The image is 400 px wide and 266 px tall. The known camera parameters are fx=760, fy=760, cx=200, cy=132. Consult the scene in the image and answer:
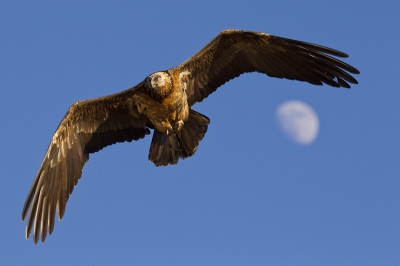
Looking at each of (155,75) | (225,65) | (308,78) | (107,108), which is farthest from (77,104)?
(308,78)

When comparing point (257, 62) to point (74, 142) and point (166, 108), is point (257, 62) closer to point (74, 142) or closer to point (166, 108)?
point (166, 108)

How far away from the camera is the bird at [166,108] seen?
1126cm

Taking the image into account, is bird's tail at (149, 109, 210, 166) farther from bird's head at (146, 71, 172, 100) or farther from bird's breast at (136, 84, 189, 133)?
bird's head at (146, 71, 172, 100)

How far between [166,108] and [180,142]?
2.59 feet

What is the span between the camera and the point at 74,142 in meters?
12.1

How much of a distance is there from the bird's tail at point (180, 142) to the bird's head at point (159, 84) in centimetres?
82

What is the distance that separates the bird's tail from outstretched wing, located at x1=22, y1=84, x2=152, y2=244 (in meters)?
0.36

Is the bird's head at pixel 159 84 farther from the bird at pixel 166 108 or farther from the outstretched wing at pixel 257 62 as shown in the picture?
the outstretched wing at pixel 257 62

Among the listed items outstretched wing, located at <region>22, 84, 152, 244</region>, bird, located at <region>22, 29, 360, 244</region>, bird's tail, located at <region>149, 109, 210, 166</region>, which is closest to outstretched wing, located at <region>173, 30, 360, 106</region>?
bird, located at <region>22, 29, 360, 244</region>

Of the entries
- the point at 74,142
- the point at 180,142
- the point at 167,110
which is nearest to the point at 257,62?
the point at 167,110

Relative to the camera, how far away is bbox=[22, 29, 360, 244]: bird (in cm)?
1126

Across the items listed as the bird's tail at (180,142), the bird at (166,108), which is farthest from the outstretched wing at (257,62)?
the bird's tail at (180,142)

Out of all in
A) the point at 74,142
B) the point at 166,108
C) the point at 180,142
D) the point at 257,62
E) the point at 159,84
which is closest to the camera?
the point at 159,84

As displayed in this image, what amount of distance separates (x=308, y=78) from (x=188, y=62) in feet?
5.99
